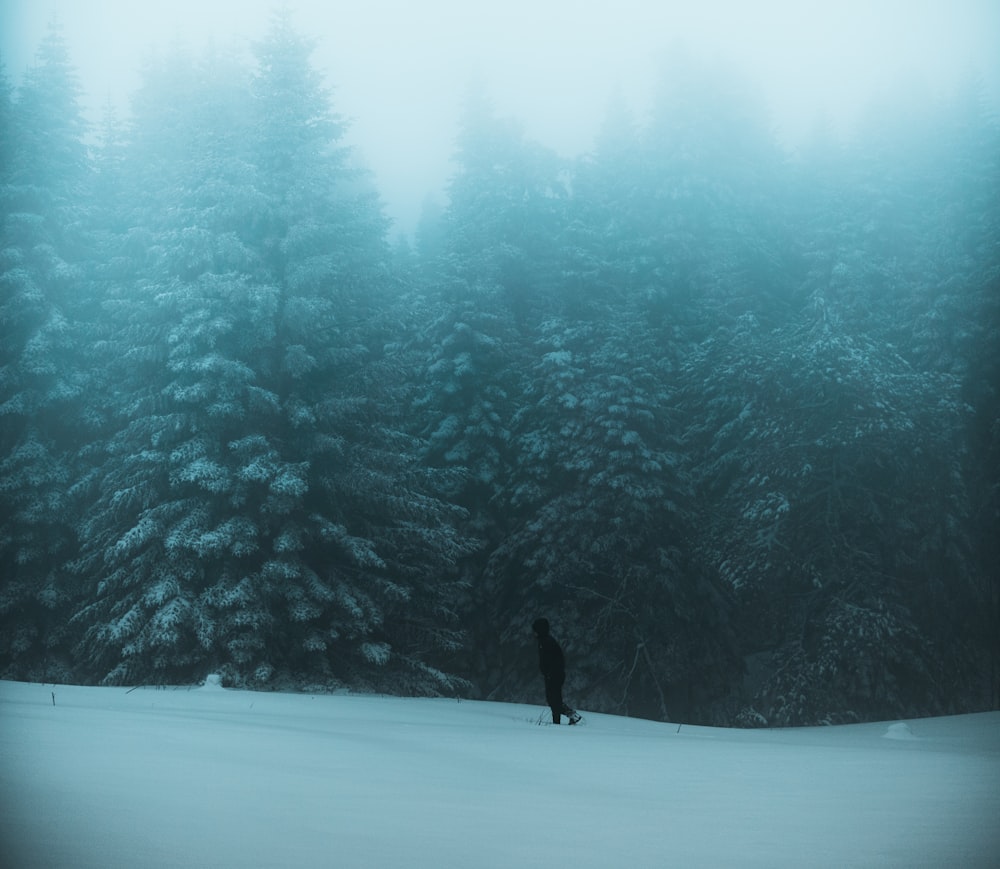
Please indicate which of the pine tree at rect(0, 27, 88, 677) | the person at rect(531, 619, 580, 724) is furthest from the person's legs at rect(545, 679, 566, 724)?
the pine tree at rect(0, 27, 88, 677)

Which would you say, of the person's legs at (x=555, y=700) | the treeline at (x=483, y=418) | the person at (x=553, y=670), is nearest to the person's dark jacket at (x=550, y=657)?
the person at (x=553, y=670)

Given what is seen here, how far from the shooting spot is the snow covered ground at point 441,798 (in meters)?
4.64

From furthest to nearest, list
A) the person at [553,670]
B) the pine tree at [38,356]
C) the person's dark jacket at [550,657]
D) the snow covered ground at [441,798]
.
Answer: the pine tree at [38,356]
the person's dark jacket at [550,657]
the person at [553,670]
the snow covered ground at [441,798]

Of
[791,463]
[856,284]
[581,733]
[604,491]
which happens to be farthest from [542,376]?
[581,733]

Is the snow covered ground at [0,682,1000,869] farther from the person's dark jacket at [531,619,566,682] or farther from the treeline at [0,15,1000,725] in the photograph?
the treeline at [0,15,1000,725]

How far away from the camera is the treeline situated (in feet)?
66.4

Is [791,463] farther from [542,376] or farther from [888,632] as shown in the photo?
[542,376]

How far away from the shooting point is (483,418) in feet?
88.6

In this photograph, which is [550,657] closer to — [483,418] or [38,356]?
[483,418]

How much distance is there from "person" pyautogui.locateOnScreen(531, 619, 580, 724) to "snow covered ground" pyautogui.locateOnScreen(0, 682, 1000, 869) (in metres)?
2.28

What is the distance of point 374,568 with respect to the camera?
71.3 ft

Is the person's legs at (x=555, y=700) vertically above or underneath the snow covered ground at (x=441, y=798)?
above

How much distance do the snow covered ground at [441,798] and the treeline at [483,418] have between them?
9.75 m

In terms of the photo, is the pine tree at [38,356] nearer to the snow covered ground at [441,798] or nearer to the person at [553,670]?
the snow covered ground at [441,798]
